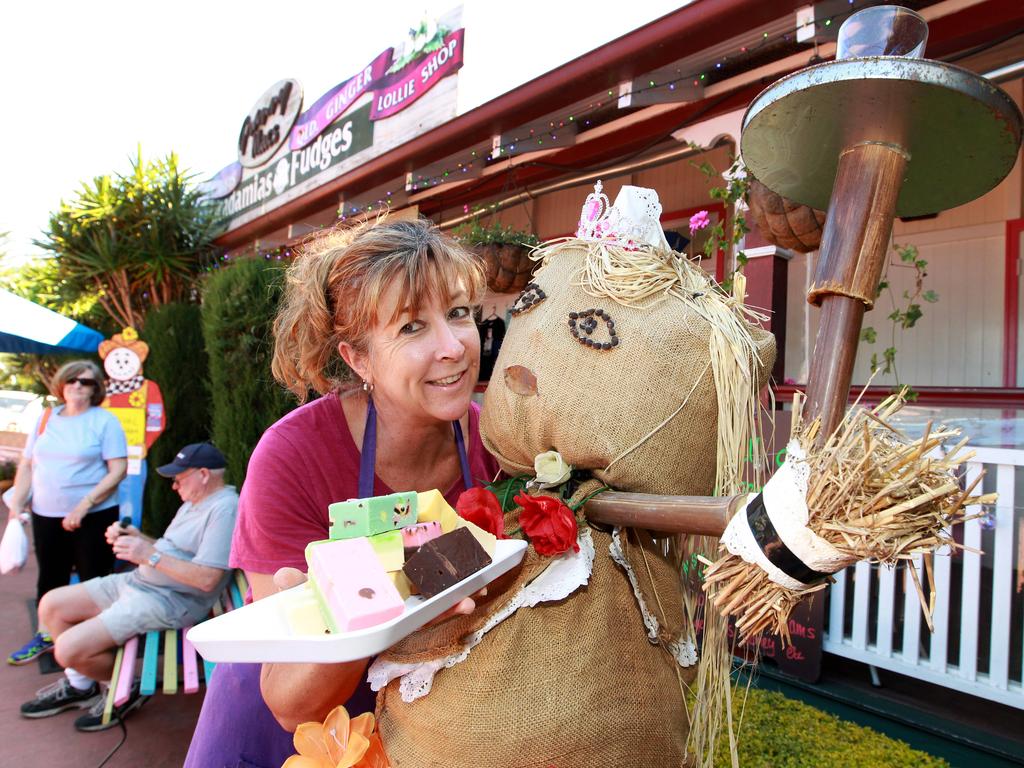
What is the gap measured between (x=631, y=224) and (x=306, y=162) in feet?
26.8

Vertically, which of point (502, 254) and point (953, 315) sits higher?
point (502, 254)

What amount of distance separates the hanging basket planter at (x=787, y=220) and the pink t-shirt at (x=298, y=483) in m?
1.84

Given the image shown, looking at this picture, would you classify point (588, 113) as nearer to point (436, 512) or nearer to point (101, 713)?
point (436, 512)

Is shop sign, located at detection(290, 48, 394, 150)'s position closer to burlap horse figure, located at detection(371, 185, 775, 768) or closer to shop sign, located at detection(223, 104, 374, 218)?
shop sign, located at detection(223, 104, 374, 218)

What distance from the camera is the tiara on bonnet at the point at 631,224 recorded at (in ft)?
4.65

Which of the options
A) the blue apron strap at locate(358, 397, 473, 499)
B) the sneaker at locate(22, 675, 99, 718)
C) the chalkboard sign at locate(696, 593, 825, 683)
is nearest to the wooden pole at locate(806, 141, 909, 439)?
the blue apron strap at locate(358, 397, 473, 499)

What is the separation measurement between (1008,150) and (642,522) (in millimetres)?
876

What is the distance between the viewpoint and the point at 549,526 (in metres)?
1.20

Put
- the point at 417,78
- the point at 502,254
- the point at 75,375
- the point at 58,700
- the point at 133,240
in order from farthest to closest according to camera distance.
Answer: the point at 133,240, the point at 417,78, the point at 502,254, the point at 75,375, the point at 58,700

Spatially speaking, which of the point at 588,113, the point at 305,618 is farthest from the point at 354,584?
the point at 588,113

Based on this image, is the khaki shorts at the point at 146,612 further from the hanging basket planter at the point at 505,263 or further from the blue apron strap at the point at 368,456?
the hanging basket planter at the point at 505,263

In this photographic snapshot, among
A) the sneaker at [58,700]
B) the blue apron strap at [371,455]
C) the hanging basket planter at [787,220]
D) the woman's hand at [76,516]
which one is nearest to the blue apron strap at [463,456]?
the blue apron strap at [371,455]

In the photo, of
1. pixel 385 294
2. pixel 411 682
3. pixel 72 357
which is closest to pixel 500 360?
pixel 385 294

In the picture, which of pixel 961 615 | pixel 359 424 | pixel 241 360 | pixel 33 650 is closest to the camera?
pixel 359 424
